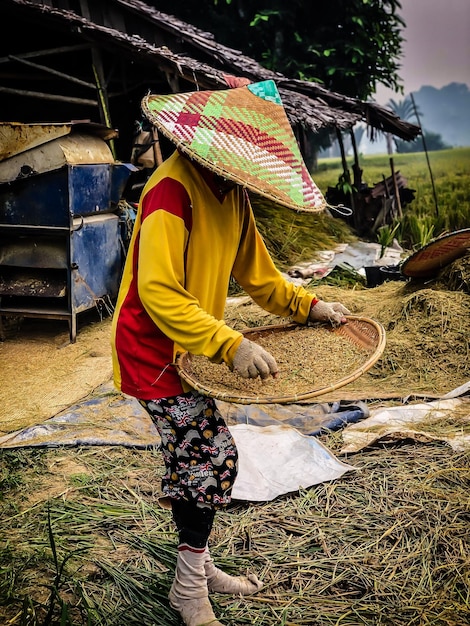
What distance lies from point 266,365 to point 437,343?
298 centimetres

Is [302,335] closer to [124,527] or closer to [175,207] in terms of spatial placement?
[175,207]

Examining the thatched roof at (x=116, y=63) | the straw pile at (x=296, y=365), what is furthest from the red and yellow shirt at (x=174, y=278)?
the thatched roof at (x=116, y=63)

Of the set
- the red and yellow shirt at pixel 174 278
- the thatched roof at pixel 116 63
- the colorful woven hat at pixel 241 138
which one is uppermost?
the thatched roof at pixel 116 63

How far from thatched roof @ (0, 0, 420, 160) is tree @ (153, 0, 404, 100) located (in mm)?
6041

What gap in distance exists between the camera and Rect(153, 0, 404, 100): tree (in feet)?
54.3

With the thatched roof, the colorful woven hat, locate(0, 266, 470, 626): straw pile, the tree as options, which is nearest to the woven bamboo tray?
the colorful woven hat

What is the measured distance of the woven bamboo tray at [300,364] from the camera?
1.70 meters

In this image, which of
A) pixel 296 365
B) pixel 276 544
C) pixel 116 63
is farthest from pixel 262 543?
pixel 116 63

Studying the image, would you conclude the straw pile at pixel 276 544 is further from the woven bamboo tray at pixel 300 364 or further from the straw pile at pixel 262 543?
the woven bamboo tray at pixel 300 364

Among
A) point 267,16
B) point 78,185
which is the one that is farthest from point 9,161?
point 267,16

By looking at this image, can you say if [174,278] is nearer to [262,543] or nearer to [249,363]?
[249,363]

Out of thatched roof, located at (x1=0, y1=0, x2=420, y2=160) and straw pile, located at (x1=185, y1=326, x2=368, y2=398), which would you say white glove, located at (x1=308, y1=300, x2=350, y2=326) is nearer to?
straw pile, located at (x1=185, y1=326, x2=368, y2=398)

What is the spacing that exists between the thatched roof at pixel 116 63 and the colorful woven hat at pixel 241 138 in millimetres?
4559

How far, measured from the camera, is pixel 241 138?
1.76 meters
